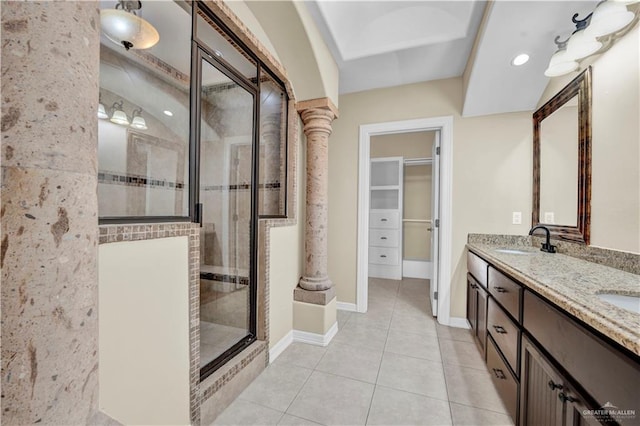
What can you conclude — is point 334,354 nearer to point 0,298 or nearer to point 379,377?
point 379,377

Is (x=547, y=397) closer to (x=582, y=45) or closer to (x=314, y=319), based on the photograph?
(x=314, y=319)

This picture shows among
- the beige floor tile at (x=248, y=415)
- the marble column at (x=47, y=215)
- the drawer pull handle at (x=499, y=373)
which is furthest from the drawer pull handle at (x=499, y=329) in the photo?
the marble column at (x=47, y=215)

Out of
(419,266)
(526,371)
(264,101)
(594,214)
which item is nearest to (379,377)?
(526,371)

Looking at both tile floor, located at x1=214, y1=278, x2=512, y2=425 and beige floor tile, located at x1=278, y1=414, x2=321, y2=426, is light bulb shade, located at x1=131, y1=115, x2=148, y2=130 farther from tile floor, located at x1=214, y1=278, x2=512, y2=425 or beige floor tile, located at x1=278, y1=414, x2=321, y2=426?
beige floor tile, located at x1=278, y1=414, x2=321, y2=426

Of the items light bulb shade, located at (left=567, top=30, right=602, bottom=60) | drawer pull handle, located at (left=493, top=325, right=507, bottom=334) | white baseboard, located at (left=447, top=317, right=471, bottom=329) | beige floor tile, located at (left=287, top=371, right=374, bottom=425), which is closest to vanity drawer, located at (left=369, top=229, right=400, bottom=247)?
white baseboard, located at (left=447, top=317, right=471, bottom=329)

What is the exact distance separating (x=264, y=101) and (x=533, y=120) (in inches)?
101

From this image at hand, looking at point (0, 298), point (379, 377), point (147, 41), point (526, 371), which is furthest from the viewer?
point (379, 377)

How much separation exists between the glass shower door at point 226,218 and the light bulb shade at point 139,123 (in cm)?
34

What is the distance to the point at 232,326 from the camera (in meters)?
2.00

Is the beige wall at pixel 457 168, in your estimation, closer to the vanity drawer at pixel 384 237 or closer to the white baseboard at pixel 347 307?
the white baseboard at pixel 347 307

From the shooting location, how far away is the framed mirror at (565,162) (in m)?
1.82

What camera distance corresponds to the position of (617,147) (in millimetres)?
1557

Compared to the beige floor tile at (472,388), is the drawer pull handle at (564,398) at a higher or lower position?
higher

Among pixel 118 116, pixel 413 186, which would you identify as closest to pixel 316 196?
pixel 118 116
